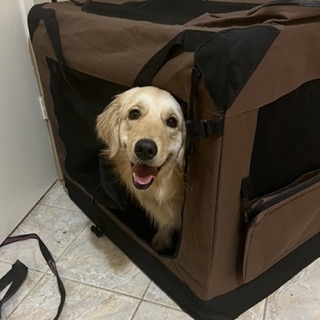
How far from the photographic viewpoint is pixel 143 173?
3.50ft

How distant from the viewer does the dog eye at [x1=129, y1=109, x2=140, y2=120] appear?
104cm

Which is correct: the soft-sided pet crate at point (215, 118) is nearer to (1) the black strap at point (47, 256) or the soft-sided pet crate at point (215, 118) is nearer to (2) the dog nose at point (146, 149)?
(2) the dog nose at point (146, 149)

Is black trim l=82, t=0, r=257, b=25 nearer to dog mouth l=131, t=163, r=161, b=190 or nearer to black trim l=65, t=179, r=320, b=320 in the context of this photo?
dog mouth l=131, t=163, r=161, b=190

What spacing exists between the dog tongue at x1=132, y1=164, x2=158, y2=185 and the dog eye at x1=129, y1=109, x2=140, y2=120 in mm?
129

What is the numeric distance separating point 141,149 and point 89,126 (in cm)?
39

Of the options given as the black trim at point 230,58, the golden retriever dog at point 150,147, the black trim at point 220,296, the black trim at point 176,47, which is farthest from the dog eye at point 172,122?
the black trim at point 220,296

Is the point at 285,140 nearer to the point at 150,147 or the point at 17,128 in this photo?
the point at 150,147

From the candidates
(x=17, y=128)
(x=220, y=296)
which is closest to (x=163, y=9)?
(x=17, y=128)

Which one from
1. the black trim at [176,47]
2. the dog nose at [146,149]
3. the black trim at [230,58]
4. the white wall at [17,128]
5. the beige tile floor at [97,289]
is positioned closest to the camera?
the black trim at [230,58]

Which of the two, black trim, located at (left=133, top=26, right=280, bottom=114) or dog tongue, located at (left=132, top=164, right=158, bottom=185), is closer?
black trim, located at (left=133, top=26, right=280, bottom=114)

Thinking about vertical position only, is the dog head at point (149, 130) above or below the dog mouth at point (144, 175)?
above

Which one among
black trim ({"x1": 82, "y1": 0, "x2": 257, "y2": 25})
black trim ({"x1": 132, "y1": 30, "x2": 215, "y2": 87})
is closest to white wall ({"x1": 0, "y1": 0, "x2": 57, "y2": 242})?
black trim ({"x1": 82, "y1": 0, "x2": 257, "y2": 25})

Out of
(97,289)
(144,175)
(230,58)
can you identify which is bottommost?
(97,289)

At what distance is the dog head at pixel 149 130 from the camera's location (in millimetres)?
962
